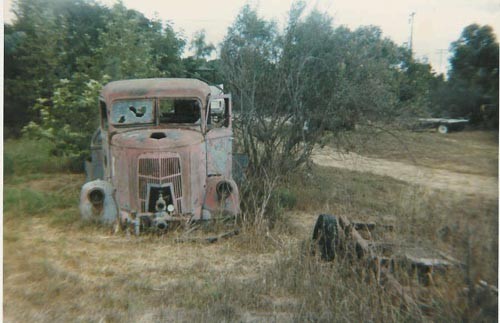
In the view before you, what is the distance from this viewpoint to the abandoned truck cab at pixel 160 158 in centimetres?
516

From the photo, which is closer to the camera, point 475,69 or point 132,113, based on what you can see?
point 475,69

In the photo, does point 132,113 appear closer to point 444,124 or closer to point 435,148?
point 444,124

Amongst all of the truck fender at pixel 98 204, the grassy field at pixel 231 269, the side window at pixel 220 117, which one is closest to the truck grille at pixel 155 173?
the truck fender at pixel 98 204

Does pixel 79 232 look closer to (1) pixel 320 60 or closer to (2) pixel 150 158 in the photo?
(2) pixel 150 158

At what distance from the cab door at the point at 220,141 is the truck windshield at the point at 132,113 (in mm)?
669

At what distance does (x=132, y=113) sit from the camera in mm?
5707

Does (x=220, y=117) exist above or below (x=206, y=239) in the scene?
above

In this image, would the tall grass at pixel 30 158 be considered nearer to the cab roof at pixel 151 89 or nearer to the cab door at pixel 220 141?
the cab roof at pixel 151 89

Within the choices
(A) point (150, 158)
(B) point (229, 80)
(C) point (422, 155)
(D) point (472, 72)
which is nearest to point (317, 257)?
(D) point (472, 72)

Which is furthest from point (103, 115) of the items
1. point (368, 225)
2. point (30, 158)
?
point (368, 225)

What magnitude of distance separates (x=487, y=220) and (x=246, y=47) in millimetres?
3795

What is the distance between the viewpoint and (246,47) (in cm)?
613

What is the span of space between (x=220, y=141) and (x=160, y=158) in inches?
41.1

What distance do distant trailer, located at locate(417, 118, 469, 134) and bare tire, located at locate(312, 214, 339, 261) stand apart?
3.92ft
